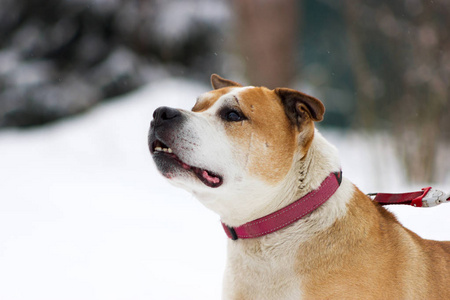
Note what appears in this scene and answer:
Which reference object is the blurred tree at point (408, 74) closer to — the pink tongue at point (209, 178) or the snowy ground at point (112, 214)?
the snowy ground at point (112, 214)

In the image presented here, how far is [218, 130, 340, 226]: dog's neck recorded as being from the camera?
231 centimetres

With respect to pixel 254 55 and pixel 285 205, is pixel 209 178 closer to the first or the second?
pixel 285 205

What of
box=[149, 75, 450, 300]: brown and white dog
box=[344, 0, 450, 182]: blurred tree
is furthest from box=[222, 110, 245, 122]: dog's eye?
box=[344, 0, 450, 182]: blurred tree

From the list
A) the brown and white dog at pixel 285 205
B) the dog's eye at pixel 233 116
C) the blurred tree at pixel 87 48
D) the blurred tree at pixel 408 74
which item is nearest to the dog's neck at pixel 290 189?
the brown and white dog at pixel 285 205

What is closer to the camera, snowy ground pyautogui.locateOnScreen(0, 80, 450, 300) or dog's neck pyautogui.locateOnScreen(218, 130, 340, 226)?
dog's neck pyautogui.locateOnScreen(218, 130, 340, 226)

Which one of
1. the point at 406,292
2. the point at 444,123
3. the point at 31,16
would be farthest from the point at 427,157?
the point at 31,16

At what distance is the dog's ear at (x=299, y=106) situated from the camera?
2277 millimetres

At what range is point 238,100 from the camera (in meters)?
2.40

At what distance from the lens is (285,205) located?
2334 millimetres

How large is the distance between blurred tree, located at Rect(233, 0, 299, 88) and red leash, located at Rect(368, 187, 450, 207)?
5.66 metres

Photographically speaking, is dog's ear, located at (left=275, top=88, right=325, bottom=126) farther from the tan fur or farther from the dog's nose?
the dog's nose

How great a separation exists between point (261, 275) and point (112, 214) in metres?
4.03

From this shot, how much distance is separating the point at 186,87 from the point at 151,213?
5654mm

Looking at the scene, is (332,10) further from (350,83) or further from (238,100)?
(238,100)
